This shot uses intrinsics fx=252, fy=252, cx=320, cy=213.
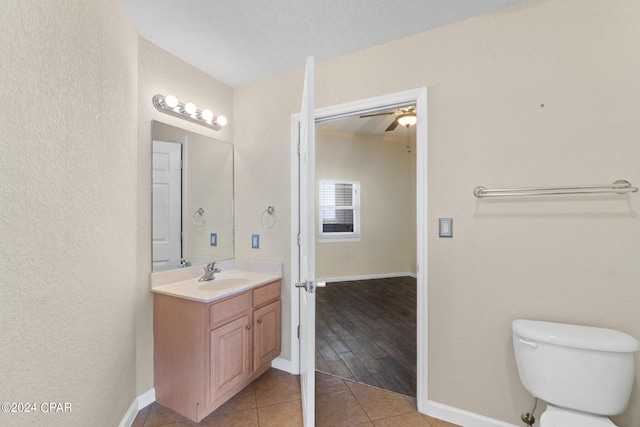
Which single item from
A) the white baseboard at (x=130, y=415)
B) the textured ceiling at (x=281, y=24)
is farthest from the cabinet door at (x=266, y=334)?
the textured ceiling at (x=281, y=24)

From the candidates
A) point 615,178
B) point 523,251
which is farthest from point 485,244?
point 615,178

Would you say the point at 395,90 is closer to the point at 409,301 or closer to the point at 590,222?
the point at 590,222

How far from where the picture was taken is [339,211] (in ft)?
16.5

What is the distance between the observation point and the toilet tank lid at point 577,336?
1.13 m

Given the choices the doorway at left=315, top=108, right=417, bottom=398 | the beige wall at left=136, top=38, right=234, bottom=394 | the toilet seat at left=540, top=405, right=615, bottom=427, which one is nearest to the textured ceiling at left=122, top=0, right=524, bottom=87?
the beige wall at left=136, top=38, right=234, bottom=394

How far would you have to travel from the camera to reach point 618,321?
4.13ft

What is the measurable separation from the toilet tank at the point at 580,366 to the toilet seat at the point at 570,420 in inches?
2.3

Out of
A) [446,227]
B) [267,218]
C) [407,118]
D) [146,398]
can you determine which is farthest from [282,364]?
[407,118]

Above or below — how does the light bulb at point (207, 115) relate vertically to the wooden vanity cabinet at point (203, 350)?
above

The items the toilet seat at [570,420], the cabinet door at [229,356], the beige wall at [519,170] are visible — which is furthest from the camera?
the cabinet door at [229,356]

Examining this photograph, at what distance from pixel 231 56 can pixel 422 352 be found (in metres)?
2.50

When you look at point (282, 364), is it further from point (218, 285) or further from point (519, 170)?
point (519, 170)

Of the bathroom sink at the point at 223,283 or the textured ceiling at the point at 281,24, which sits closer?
the textured ceiling at the point at 281,24

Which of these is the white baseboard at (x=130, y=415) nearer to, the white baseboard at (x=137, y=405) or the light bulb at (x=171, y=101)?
the white baseboard at (x=137, y=405)
